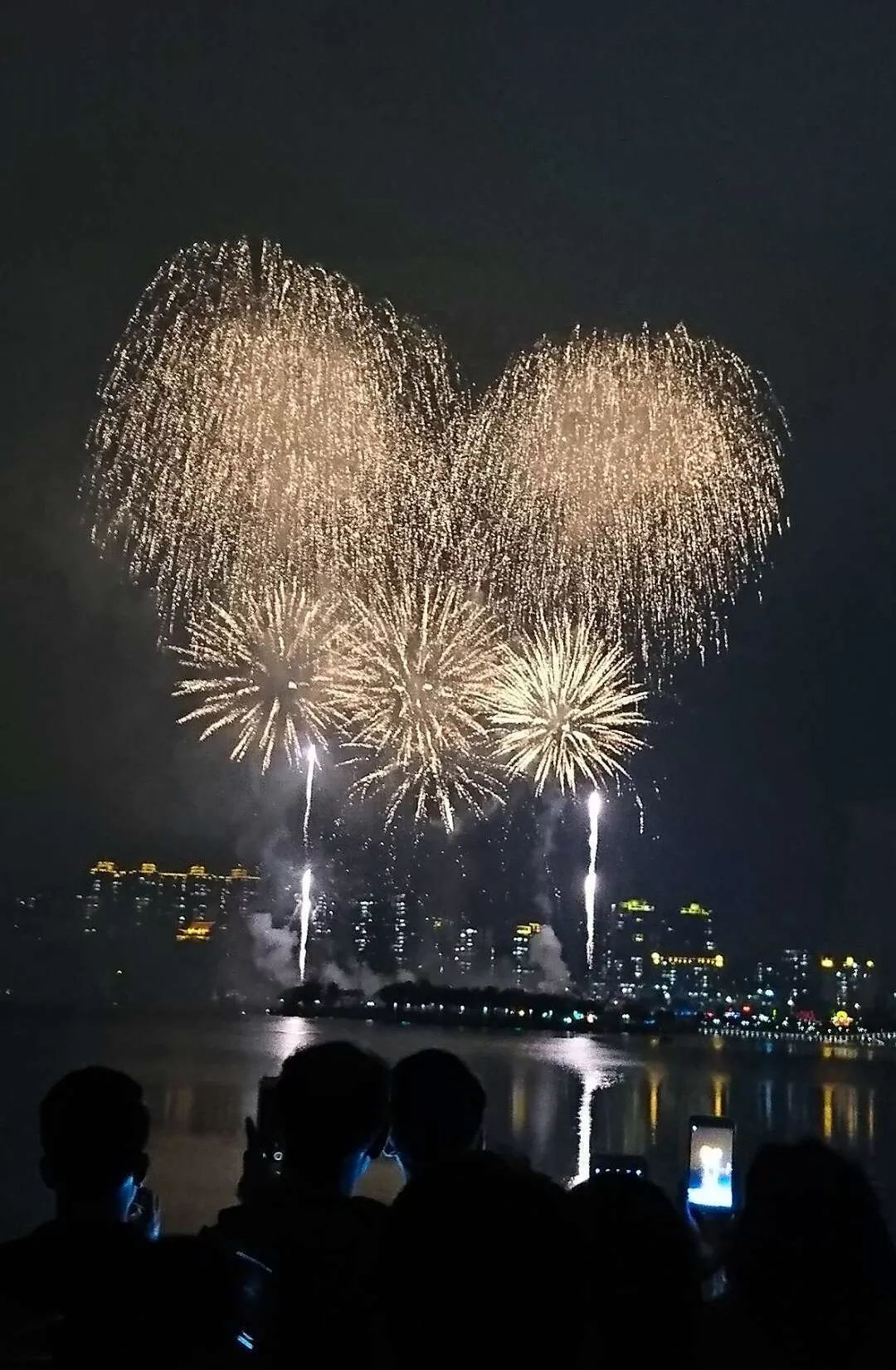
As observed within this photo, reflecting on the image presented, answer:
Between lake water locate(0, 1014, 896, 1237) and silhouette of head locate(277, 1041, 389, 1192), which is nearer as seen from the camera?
silhouette of head locate(277, 1041, 389, 1192)

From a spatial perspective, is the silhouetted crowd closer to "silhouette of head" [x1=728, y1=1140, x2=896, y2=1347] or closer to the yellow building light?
"silhouette of head" [x1=728, y1=1140, x2=896, y2=1347]

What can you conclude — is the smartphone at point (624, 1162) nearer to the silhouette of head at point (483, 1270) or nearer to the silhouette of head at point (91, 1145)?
the silhouette of head at point (91, 1145)

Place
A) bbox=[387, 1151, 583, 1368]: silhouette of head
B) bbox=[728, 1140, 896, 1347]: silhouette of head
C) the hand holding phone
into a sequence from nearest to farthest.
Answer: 1. bbox=[387, 1151, 583, 1368]: silhouette of head
2. bbox=[728, 1140, 896, 1347]: silhouette of head
3. the hand holding phone

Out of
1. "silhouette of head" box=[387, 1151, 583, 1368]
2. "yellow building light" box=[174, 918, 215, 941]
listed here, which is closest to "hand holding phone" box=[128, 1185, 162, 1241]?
"silhouette of head" box=[387, 1151, 583, 1368]

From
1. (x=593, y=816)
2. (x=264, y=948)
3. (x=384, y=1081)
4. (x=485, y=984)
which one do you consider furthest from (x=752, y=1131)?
(x=264, y=948)

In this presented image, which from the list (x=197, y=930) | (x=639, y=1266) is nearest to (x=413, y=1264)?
(x=639, y=1266)

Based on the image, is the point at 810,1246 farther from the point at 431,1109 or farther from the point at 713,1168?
the point at 713,1168
